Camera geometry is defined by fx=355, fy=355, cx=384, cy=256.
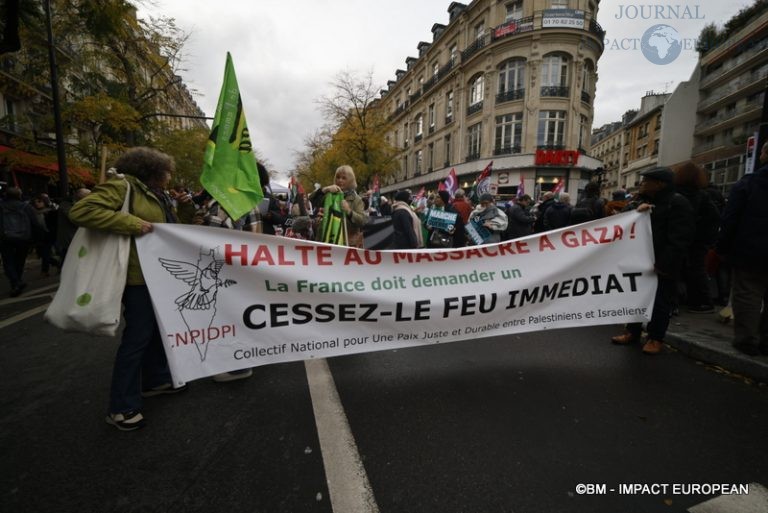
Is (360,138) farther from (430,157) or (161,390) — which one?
(161,390)

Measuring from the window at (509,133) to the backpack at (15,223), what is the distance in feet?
92.4

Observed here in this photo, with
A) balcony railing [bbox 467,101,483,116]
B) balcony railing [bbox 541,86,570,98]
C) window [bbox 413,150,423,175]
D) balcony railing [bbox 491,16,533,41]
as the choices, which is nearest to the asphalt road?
balcony railing [bbox 541,86,570,98]

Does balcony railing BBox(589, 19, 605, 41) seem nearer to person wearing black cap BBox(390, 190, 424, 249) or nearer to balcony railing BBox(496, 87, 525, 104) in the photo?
balcony railing BBox(496, 87, 525, 104)

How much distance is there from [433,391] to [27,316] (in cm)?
593

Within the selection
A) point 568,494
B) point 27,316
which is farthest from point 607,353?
point 27,316

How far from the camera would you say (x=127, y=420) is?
7.81 feet

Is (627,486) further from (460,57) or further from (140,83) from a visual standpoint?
(460,57)

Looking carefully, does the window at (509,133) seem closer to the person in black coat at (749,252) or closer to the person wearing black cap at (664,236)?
the person wearing black cap at (664,236)

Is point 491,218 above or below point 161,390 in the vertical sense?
above

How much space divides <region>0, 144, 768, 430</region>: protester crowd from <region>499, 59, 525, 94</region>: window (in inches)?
971

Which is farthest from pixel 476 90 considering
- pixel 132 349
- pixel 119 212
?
pixel 132 349

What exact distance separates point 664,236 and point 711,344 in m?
1.21

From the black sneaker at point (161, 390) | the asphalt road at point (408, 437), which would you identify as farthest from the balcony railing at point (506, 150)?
the black sneaker at point (161, 390)

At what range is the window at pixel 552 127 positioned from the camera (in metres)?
27.0
